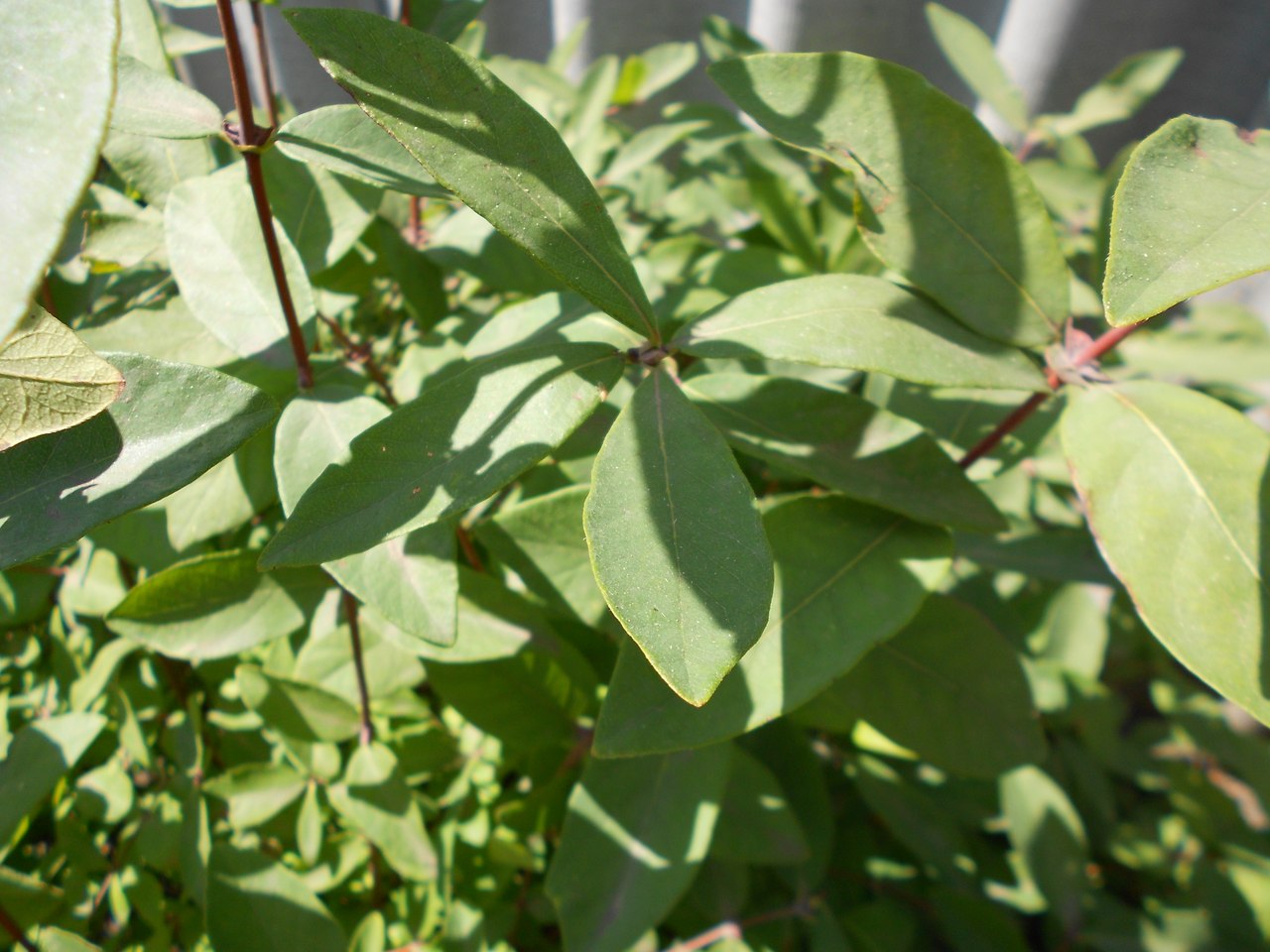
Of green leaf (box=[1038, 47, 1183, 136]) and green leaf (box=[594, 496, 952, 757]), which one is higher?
green leaf (box=[1038, 47, 1183, 136])

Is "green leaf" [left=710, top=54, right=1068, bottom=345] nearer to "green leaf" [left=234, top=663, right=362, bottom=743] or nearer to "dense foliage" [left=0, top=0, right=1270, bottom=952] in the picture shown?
"dense foliage" [left=0, top=0, right=1270, bottom=952]

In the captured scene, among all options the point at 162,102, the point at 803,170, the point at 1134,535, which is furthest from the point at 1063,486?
the point at 162,102

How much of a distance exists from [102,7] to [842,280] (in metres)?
0.45

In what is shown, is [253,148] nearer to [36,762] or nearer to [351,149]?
[351,149]

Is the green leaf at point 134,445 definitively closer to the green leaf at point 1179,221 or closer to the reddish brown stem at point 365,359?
the reddish brown stem at point 365,359

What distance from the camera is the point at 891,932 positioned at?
1.18 metres

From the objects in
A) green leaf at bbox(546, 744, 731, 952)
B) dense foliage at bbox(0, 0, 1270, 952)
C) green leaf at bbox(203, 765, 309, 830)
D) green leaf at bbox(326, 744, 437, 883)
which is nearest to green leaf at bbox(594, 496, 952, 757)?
dense foliage at bbox(0, 0, 1270, 952)

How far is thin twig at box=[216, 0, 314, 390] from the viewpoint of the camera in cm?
52

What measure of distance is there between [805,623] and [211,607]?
0.49m

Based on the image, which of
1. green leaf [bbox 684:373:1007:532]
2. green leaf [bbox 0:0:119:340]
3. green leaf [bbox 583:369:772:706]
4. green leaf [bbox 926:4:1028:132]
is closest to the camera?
green leaf [bbox 0:0:119:340]

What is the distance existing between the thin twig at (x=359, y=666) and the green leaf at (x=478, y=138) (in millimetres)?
376

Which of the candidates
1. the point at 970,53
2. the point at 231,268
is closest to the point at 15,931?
the point at 231,268

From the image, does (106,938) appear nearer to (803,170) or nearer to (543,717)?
(543,717)

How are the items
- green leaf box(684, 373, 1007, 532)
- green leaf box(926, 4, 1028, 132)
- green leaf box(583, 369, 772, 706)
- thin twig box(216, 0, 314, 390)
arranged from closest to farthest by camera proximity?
1. green leaf box(583, 369, 772, 706)
2. thin twig box(216, 0, 314, 390)
3. green leaf box(684, 373, 1007, 532)
4. green leaf box(926, 4, 1028, 132)
